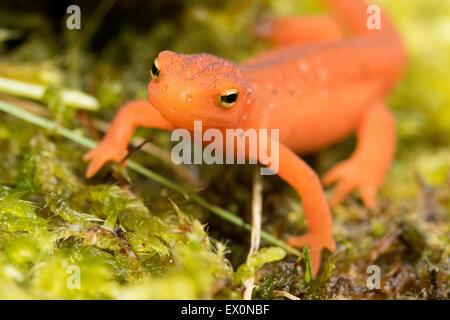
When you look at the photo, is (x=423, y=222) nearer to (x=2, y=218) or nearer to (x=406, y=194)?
(x=406, y=194)

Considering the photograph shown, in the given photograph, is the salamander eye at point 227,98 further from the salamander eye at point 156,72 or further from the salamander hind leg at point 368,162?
the salamander hind leg at point 368,162

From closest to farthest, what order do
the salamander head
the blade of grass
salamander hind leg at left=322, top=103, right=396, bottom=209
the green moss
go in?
the green moss → the salamander head → the blade of grass → salamander hind leg at left=322, top=103, right=396, bottom=209

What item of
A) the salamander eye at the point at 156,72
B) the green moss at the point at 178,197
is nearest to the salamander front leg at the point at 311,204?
the green moss at the point at 178,197

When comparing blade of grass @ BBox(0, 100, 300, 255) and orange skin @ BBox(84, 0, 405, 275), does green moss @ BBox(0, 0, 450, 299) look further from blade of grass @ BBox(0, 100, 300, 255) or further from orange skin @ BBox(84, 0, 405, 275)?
orange skin @ BBox(84, 0, 405, 275)

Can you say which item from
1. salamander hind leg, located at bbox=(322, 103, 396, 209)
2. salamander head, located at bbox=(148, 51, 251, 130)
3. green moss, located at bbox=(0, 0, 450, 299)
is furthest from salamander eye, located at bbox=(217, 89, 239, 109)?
salamander hind leg, located at bbox=(322, 103, 396, 209)

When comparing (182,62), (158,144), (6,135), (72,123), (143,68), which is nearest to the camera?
(182,62)

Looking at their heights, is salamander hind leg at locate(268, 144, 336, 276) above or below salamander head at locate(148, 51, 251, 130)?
below

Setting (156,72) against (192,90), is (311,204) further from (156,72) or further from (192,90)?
(156,72)

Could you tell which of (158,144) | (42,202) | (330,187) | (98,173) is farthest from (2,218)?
(330,187)
